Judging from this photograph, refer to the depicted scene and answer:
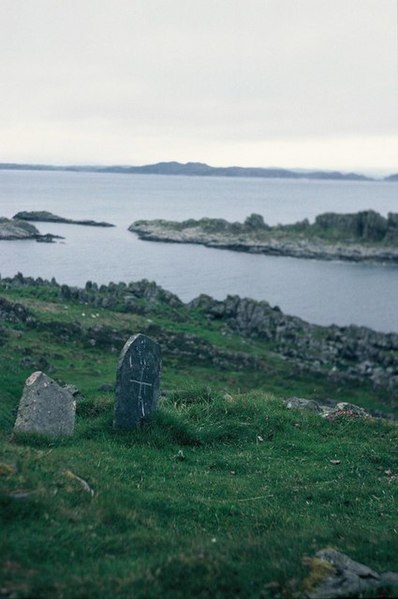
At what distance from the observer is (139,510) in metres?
9.80

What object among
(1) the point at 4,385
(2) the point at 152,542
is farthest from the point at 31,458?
(1) the point at 4,385

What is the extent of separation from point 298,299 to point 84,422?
67268 millimetres

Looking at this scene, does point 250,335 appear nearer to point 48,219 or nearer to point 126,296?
point 126,296

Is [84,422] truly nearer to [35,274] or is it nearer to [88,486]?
[88,486]

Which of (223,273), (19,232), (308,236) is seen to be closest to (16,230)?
(19,232)

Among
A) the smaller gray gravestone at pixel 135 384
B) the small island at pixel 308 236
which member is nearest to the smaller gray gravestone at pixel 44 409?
the smaller gray gravestone at pixel 135 384

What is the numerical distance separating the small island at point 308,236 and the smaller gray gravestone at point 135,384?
11083cm

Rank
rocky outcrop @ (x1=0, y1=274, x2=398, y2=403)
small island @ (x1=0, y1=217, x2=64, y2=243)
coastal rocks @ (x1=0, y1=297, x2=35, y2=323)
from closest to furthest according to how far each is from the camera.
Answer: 1. coastal rocks @ (x1=0, y1=297, x2=35, y2=323)
2. rocky outcrop @ (x1=0, y1=274, x2=398, y2=403)
3. small island @ (x1=0, y1=217, x2=64, y2=243)

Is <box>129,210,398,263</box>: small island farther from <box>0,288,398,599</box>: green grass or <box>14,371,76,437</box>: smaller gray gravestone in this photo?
<box>14,371,76,437</box>: smaller gray gravestone

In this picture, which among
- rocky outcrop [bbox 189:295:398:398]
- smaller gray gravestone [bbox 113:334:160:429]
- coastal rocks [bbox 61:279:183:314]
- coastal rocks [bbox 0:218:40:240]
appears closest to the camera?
smaller gray gravestone [bbox 113:334:160:429]

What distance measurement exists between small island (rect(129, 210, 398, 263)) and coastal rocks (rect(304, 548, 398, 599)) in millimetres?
117158

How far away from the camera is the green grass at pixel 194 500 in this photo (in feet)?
23.5

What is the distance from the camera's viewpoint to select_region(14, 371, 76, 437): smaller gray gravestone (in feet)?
45.1

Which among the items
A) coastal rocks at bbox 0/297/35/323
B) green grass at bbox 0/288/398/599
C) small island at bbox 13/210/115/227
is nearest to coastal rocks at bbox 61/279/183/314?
coastal rocks at bbox 0/297/35/323
